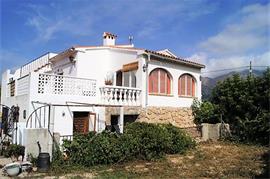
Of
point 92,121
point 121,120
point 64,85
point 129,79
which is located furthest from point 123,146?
point 129,79

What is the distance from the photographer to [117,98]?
16.6 metres

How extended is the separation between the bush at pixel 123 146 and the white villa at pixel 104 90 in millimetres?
1389

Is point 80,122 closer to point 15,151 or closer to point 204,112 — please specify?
point 15,151

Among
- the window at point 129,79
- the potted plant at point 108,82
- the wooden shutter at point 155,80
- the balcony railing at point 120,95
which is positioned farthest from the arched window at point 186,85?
the potted plant at point 108,82

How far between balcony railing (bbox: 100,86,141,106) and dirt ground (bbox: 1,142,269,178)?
14.8 feet

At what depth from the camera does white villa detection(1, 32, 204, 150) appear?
46.4 ft

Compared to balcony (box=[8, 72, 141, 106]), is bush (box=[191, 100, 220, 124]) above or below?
below

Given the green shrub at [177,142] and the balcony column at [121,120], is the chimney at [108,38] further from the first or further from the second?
the green shrub at [177,142]

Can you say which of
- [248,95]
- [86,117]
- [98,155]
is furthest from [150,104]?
[98,155]

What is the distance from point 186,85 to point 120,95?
18.6 ft

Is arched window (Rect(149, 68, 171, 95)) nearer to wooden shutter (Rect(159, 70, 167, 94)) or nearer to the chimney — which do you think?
wooden shutter (Rect(159, 70, 167, 94))

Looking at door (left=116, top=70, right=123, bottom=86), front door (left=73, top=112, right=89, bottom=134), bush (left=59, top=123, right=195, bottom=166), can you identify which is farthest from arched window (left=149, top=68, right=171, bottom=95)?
bush (left=59, top=123, right=195, bottom=166)

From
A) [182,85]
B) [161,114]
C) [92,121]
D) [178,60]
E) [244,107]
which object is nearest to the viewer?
[92,121]

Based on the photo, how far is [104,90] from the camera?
Answer: 632 inches
